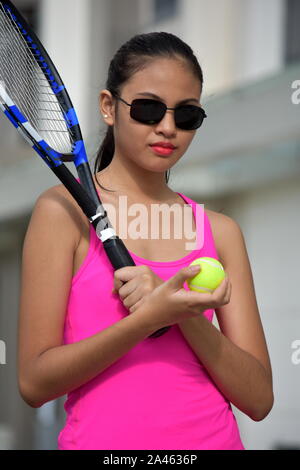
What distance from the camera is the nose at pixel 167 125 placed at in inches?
70.8

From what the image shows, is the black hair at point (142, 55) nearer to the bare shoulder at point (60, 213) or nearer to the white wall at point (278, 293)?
the bare shoulder at point (60, 213)

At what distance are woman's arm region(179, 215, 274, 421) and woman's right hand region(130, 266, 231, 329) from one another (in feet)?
0.31

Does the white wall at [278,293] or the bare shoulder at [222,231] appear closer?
the bare shoulder at [222,231]

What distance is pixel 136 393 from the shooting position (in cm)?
174

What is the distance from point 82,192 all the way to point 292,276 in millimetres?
4674

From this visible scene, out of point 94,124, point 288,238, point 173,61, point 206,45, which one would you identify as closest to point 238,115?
point 288,238

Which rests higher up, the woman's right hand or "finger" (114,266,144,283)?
"finger" (114,266,144,283)

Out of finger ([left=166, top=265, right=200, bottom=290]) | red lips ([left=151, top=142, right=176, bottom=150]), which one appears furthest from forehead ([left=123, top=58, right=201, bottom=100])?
finger ([left=166, top=265, right=200, bottom=290])

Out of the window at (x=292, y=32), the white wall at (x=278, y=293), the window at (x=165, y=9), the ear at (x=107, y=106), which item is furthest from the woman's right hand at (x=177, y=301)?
the window at (x=165, y=9)

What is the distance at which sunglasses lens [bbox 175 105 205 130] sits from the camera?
5.97ft

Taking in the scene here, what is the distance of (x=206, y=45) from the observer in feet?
23.9

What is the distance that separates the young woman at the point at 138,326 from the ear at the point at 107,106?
1cm

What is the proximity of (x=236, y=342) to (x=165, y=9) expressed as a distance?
22.8 ft

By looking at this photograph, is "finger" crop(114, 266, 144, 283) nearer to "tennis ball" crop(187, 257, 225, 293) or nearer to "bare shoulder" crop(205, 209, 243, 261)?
"tennis ball" crop(187, 257, 225, 293)
